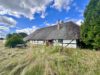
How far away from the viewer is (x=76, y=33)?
87.0ft

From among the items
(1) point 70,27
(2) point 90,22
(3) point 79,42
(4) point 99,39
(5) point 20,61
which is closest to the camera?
(5) point 20,61

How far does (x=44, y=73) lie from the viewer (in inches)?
206

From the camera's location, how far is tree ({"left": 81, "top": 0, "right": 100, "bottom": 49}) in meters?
18.4

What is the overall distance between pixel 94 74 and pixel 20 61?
130 inches

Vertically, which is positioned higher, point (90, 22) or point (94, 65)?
point (90, 22)

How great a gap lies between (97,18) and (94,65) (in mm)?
13937

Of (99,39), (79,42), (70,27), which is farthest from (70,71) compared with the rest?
(70,27)

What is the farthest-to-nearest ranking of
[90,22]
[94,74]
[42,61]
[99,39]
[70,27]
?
[70,27]
[90,22]
[99,39]
[42,61]
[94,74]

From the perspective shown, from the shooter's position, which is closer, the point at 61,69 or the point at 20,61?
the point at 61,69

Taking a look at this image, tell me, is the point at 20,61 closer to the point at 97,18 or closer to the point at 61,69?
the point at 61,69

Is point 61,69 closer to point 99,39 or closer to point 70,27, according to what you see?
point 99,39

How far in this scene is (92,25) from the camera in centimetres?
1953

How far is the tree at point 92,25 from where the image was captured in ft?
60.4

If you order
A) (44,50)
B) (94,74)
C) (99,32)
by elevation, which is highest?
(99,32)
